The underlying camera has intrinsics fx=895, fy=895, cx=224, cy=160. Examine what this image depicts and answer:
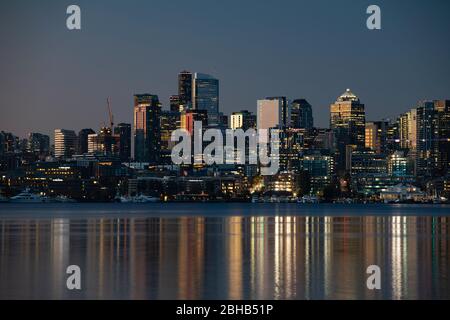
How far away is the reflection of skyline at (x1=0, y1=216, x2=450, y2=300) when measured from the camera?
114ft

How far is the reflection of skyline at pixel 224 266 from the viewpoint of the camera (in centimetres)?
3484

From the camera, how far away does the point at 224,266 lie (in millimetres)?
44375

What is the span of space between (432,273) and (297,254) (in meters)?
11.9

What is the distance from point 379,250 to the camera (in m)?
55.1

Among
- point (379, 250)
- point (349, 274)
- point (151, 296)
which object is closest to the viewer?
point (151, 296)

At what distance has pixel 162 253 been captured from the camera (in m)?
51.9

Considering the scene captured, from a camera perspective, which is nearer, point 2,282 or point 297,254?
point 2,282
